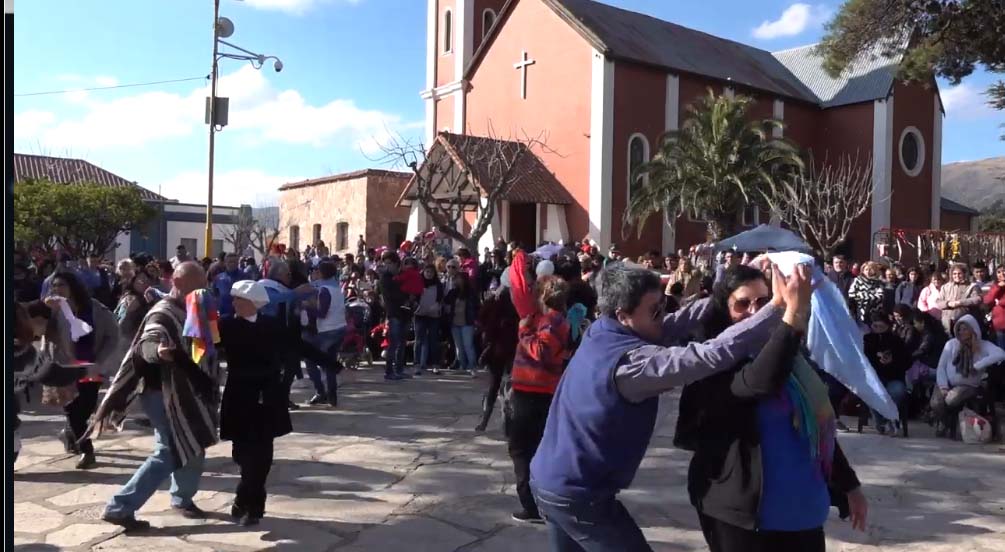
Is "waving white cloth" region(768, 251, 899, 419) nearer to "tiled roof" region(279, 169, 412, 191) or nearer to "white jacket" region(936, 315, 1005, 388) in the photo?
"white jacket" region(936, 315, 1005, 388)

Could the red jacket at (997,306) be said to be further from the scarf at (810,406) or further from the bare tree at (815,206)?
the bare tree at (815,206)

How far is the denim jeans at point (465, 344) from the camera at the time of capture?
42.4 feet

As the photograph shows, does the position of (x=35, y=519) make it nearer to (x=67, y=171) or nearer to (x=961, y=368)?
(x=961, y=368)

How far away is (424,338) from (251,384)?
24.5ft

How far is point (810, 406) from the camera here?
3.01 metres

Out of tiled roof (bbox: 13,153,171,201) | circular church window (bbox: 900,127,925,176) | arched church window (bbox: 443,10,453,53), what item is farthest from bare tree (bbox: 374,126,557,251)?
tiled roof (bbox: 13,153,171,201)

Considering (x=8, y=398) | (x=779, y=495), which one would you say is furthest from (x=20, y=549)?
(x=779, y=495)

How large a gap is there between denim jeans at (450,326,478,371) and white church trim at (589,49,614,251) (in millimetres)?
14648

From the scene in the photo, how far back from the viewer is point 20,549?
208 inches

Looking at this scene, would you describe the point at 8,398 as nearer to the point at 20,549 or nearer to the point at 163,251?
the point at 20,549

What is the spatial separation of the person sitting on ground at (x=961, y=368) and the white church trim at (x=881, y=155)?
2521 centimetres

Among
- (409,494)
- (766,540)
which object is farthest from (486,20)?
(766,540)

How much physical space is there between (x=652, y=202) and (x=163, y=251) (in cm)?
3591

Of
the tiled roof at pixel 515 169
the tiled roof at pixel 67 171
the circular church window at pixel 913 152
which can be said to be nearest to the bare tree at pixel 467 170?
the tiled roof at pixel 515 169
